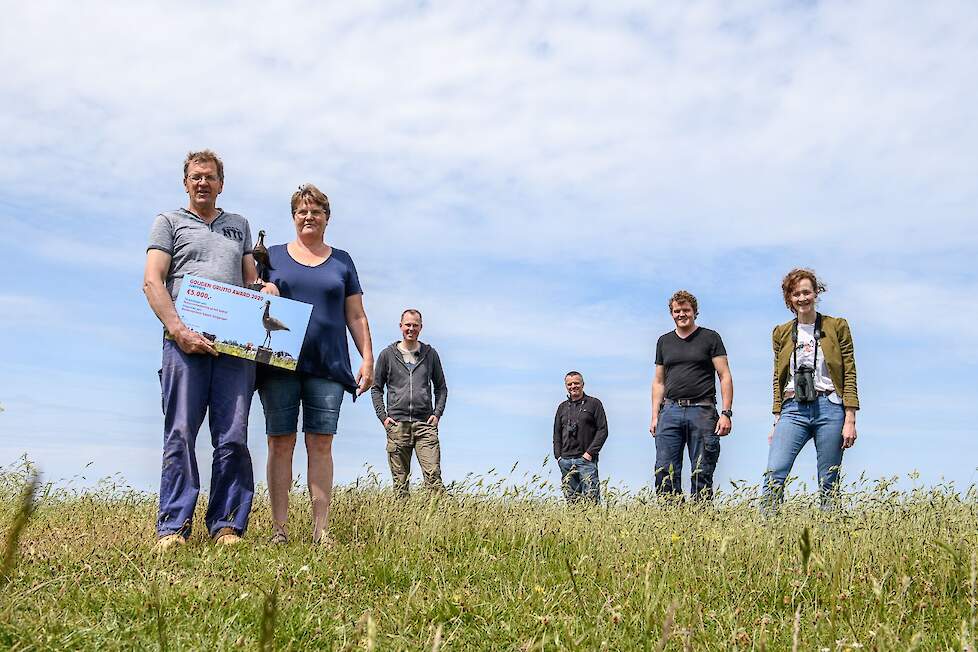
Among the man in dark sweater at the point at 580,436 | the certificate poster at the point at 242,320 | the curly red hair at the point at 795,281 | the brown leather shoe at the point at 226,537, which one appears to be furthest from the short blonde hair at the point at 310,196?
the man in dark sweater at the point at 580,436

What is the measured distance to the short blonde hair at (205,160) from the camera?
5.57 metres

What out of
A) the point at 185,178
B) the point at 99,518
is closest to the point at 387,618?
the point at 185,178

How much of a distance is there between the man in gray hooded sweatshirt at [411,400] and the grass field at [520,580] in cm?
284

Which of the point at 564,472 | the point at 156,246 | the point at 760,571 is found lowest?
the point at 760,571

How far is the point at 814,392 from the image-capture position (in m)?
6.71

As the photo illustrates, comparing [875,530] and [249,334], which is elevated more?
[249,334]

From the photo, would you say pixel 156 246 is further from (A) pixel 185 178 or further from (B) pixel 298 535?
(B) pixel 298 535

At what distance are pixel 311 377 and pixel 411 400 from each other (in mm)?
3893

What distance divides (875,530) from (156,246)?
4.71 meters

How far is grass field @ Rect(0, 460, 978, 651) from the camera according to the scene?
3305 millimetres

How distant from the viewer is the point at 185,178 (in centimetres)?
563

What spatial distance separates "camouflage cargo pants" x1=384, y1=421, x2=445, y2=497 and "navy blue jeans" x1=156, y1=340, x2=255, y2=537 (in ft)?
12.5

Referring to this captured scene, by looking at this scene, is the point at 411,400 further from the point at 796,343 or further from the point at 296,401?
the point at 796,343

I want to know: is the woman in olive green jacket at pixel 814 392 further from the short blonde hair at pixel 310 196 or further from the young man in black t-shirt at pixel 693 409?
the short blonde hair at pixel 310 196
